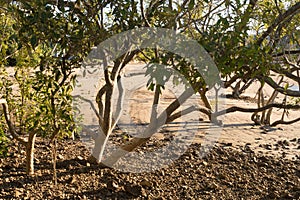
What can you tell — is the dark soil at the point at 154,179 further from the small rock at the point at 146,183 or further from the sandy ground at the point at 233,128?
the sandy ground at the point at 233,128

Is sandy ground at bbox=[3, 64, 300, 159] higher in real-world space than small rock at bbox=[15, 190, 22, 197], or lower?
higher

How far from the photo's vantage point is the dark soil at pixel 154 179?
10.9ft

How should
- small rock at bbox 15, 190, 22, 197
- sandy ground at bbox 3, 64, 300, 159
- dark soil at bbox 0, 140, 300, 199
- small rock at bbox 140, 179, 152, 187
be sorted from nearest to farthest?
small rock at bbox 15, 190, 22, 197, dark soil at bbox 0, 140, 300, 199, small rock at bbox 140, 179, 152, 187, sandy ground at bbox 3, 64, 300, 159

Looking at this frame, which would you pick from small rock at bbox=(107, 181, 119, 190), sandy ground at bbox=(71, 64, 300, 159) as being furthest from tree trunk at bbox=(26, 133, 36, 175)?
sandy ground at bbox=(71, 64, 300, 159)

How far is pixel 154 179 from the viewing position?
145 inches

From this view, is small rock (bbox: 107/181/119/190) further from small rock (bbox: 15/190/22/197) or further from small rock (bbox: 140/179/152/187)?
small rock (bbox: 15/190/22/197)

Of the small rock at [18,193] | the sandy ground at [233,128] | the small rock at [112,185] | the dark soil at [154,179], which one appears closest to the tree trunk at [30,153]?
the dark soil at [154,179]

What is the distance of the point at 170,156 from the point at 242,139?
5.45 feet

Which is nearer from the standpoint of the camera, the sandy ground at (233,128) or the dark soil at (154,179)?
the dark soil at (154,179)

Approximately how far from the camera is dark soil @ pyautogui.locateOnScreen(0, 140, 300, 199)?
331 cm

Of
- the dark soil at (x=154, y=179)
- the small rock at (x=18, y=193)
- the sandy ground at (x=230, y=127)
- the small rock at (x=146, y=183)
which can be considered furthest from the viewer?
the sandy ground at (x=230, y=127)

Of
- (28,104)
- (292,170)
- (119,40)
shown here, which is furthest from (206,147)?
(119,40)

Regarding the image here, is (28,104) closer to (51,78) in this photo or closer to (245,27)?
(51,78)

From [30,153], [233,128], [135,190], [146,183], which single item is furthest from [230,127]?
[30,153]
